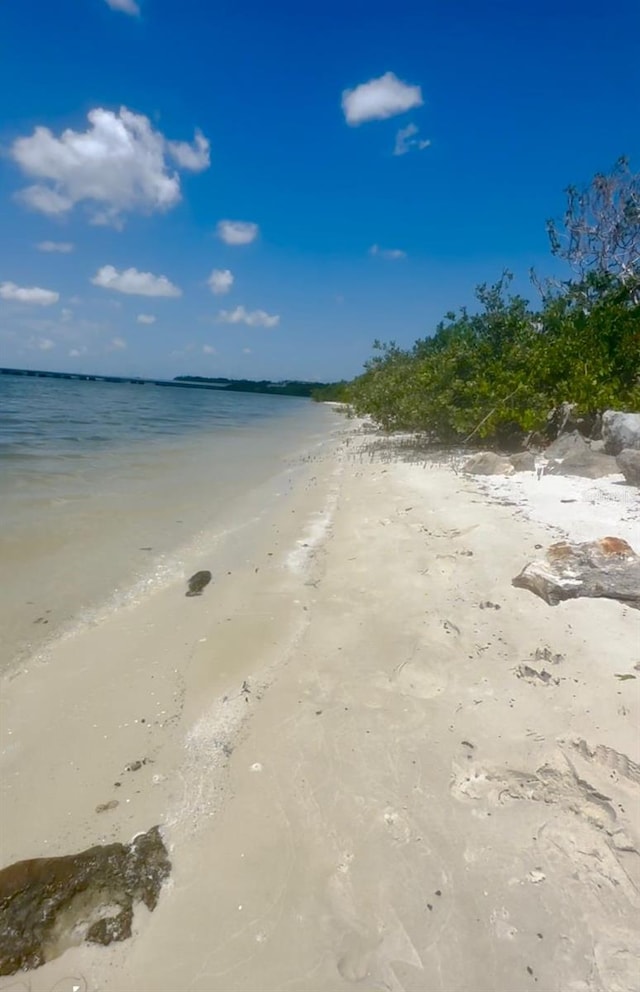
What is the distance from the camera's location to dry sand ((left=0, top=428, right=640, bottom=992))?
86.6 inches

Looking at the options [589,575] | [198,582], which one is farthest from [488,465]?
[198,582]

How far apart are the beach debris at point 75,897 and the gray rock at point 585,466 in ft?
30.8

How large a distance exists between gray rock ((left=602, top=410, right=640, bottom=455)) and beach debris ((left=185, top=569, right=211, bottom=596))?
28.2 feet

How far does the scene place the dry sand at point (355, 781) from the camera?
220 centimetres

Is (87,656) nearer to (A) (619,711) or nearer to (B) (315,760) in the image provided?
(B) (315,760)

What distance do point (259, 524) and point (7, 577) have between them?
150 inches

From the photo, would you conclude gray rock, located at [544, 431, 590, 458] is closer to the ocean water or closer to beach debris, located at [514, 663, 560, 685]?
the ocean water

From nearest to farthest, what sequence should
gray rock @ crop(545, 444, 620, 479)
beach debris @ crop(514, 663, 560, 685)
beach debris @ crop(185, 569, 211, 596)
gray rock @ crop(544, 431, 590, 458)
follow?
beach debris @ crop(514, 663, 560, 685), beach debris @ crop(185, 569, 211, 596), gray rock @ crop(545, 444, 620, 479), gray rock @ crop(544, 431, 590, 458)

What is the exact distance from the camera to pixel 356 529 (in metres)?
7.80

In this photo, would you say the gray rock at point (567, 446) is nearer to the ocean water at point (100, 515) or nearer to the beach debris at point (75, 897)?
the ocean water at point (100, 515)

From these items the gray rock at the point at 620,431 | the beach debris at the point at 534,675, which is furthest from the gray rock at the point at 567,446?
the beach debris at the point at 534,675

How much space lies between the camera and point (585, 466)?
32.3 feet

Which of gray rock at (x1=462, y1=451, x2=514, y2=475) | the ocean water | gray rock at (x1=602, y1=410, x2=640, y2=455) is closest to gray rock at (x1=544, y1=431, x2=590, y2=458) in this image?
gray rock at (x1=602, y1=410, x2=640, y2=455)

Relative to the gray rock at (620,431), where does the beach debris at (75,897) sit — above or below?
below
